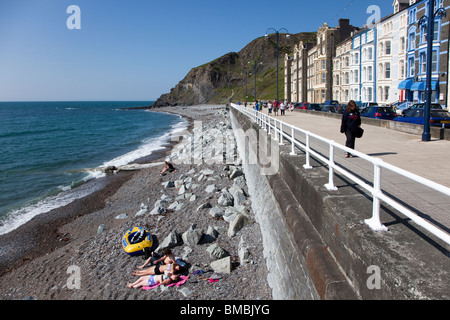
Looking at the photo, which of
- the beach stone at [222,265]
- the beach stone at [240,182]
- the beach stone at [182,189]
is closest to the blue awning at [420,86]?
the beach stone at [240,182]

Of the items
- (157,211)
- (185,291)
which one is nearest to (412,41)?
(157,211)

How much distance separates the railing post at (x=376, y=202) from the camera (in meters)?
3.26

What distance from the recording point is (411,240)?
3.18 metres

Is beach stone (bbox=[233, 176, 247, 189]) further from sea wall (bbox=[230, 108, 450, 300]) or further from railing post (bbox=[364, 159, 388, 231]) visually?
railing post (bbox=[364, 159, 388, 231])

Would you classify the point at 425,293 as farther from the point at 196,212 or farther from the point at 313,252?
the point at 196,212

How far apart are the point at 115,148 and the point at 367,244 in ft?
111

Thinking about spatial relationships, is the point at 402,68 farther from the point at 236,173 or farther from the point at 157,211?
the point at 157,211

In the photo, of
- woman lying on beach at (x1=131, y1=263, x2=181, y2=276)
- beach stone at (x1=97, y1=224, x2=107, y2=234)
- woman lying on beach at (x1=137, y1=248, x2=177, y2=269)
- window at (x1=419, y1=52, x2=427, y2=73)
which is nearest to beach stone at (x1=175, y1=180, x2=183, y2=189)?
beach stone at (x1=97, y1=224, x2=107, y2=234)

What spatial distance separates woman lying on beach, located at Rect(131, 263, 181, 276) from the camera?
286 inches

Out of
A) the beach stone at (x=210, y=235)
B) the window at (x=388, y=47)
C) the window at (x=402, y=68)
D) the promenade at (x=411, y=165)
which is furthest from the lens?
the window at (x=388, y=47)

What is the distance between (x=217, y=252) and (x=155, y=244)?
2.11 meters

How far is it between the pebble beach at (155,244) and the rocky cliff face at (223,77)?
118113 millimetres

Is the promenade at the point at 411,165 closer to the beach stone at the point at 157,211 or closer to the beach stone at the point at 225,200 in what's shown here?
the beach stone at the point at 225,200
